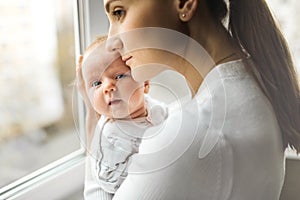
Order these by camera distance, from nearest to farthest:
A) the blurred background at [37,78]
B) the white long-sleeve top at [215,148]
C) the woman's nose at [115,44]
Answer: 1. the white long-sleeve top at [215,148]
2. the woman's nose at [115,44]
3. the blurred background at [37,78]

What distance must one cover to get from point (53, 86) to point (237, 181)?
423 mm

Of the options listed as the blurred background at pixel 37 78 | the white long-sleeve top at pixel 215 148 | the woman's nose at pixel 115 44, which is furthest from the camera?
the blurred background at pixel 37 78

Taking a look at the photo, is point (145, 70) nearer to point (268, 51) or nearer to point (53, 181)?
point (268, 51)

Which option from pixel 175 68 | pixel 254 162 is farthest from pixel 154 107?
pixel 254 162

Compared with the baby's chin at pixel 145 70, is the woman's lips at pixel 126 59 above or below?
above

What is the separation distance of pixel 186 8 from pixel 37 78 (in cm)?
35

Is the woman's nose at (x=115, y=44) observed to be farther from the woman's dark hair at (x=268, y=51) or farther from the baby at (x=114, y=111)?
the woman's dark hair at (x=268, y=51)

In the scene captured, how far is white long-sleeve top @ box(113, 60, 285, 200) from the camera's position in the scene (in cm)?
59

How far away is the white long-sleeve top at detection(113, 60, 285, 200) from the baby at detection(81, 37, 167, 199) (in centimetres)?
6

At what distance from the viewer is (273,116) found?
26.0 inches

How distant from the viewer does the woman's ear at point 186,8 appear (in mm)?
638

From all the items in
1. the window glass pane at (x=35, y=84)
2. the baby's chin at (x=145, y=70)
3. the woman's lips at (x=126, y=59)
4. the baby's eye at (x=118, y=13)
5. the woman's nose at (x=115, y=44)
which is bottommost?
the window glass pane at (x=35, y=84)

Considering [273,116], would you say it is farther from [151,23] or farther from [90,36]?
[90,36]

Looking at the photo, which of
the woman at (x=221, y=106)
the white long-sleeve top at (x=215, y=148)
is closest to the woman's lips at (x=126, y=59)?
the woman at (x=221, y=106)
